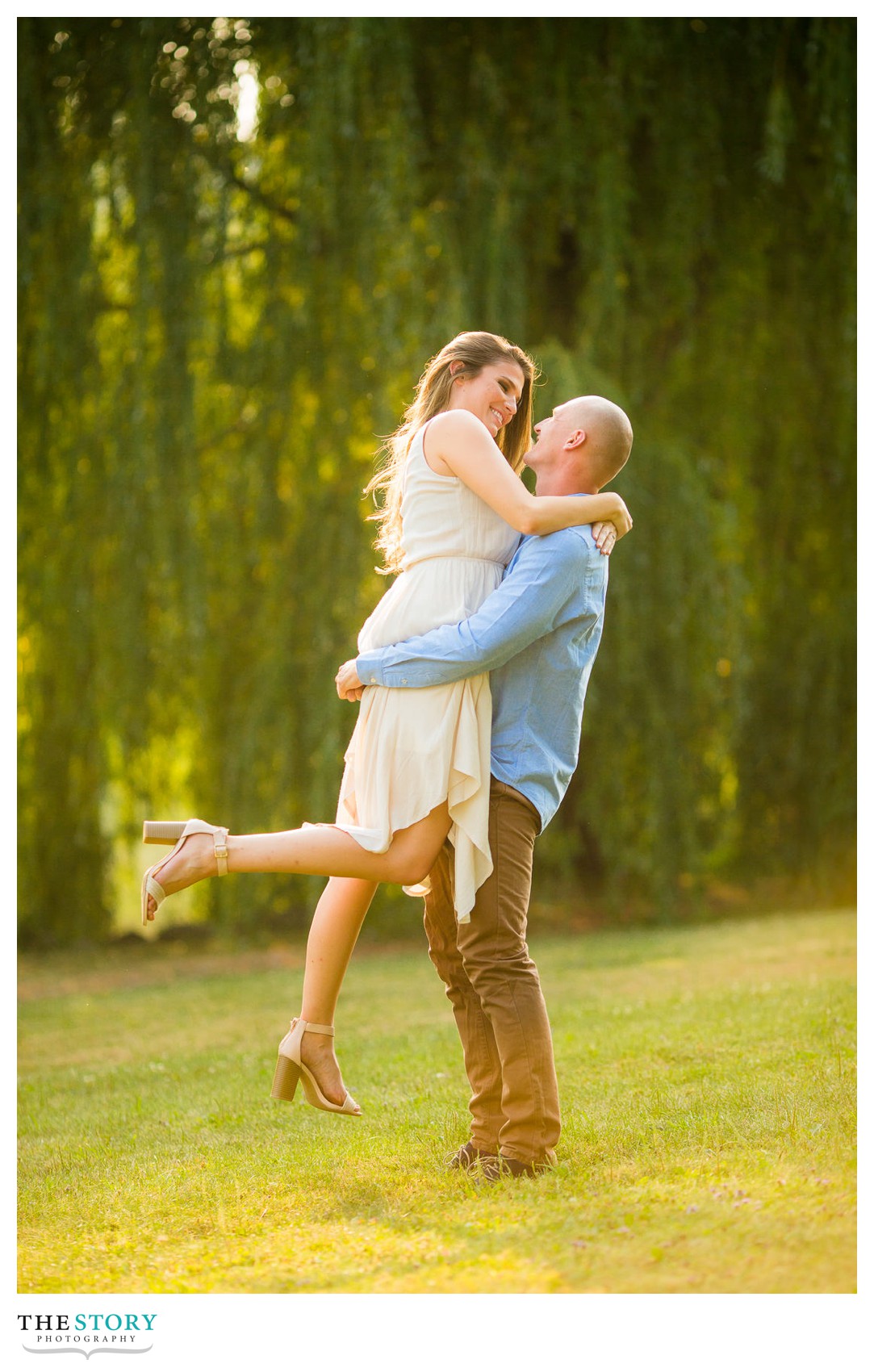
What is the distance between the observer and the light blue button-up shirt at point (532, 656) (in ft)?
→ 8.79

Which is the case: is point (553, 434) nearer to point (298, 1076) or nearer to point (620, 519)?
point (620, 519)

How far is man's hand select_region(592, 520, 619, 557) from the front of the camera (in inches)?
110

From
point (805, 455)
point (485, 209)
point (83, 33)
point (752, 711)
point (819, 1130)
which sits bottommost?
point (819, 1130)

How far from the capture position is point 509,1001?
106 inches

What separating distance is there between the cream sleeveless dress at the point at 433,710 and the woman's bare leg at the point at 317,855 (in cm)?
3

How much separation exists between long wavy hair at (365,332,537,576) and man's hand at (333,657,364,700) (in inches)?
9.9

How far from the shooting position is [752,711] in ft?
25.9

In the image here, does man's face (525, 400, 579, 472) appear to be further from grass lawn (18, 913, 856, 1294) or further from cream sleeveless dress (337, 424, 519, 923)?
grass lawn (18, 913, 856, 1294)

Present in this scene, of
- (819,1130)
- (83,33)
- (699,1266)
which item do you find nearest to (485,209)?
(83,33)

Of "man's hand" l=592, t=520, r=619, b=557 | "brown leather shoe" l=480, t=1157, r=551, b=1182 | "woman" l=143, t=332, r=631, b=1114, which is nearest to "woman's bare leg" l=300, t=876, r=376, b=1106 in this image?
"woman" l=143, t=332, r=631, b=1114
